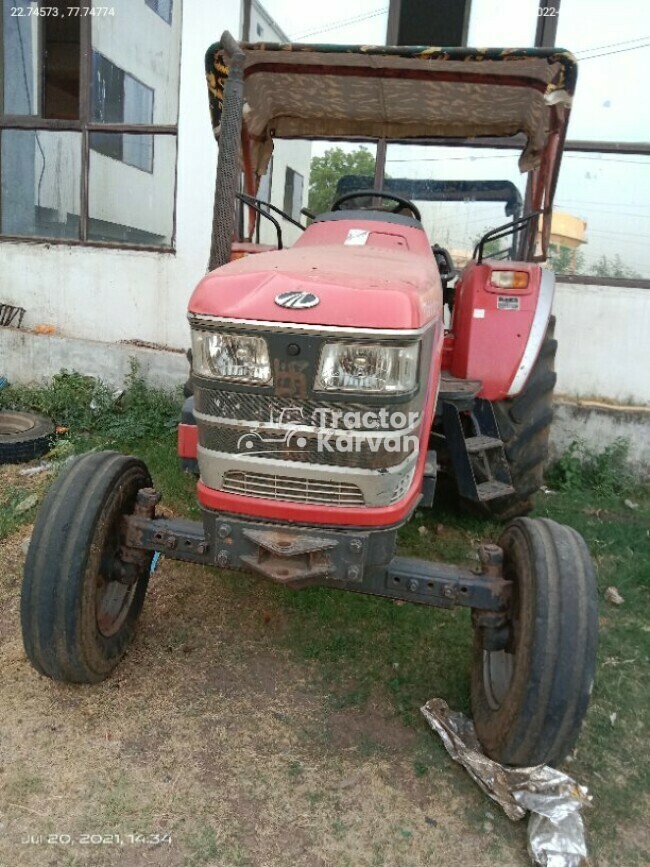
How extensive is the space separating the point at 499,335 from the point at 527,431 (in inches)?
22.5

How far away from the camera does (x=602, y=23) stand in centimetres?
561

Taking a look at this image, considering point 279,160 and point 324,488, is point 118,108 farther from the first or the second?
point 324,488

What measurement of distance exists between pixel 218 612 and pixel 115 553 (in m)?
0.73

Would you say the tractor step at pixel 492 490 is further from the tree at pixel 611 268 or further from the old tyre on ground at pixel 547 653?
the tree at pixel 611 268

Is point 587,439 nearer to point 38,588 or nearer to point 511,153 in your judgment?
point 511,153

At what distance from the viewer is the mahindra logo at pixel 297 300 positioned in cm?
A: 209

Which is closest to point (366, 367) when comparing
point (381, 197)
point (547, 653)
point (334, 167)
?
point (547, 653)

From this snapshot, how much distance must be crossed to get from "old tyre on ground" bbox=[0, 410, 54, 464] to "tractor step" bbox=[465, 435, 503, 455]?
3.02 metres

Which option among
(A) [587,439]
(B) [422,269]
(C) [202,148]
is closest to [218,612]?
(B) [422,269]

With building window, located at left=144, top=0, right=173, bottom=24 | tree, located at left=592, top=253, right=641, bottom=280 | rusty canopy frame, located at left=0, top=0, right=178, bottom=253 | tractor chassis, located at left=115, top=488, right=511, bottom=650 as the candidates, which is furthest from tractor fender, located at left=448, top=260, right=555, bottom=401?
building window, located at left=144, top=0, right=173, bottom=24

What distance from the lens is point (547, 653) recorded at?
87.7 inches

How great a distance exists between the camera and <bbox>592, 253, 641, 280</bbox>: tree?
5707mm

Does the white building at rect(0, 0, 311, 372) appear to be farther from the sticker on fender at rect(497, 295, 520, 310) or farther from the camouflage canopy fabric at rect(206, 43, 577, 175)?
the sticker on fender at rect(497, 295, 520, 310)

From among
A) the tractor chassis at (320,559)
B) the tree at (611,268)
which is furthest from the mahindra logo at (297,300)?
the tree at (611,268)
